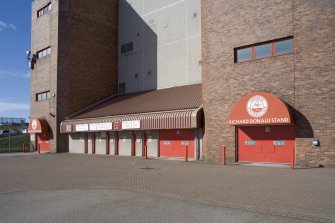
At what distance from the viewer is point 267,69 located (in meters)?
17.7

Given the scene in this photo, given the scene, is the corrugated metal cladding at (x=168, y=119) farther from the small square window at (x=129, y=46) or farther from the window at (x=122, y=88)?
the small square window at (x=129, y=46)

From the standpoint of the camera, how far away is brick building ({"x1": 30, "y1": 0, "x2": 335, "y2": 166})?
16.3m

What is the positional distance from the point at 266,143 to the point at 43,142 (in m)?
25.2

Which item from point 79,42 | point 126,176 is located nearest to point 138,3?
point 79,42

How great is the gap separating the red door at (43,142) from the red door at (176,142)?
1521cm

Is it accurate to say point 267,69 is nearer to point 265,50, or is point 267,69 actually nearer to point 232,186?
point 265,50

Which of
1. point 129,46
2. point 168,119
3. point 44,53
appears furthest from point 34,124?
point 168,119

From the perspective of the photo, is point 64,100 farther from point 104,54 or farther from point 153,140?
point 153,140

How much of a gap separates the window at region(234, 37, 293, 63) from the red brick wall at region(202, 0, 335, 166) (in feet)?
1.11

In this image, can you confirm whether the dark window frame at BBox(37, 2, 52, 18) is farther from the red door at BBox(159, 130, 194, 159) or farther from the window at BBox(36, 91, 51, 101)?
the red door at BBox(159, 130, 194, 159)

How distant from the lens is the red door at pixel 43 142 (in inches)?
1352

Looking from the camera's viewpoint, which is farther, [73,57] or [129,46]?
[129,46]

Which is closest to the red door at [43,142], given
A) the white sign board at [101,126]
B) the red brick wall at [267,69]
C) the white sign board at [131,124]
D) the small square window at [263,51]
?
the white sign board at [101,126]

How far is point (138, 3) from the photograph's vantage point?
33375 mm
